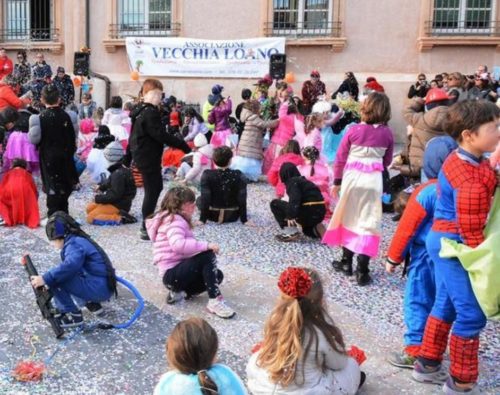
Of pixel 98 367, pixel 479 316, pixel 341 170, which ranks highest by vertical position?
pixel 341 170

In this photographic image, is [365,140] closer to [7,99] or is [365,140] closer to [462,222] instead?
[462,222]

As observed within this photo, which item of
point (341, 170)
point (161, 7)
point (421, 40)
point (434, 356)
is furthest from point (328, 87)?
point (434, 356)

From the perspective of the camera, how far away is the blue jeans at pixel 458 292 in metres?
3.71

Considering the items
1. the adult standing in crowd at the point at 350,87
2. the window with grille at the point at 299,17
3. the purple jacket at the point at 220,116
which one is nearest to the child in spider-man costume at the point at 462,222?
the purple jacket at the point at 220,116

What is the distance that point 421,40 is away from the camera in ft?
51.6

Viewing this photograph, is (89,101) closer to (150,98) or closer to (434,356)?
(150,98)

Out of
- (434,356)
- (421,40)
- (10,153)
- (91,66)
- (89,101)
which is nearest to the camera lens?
(434,356)

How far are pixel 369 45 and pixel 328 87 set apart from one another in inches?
52.9

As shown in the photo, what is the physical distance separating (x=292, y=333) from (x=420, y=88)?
1221 centimetres

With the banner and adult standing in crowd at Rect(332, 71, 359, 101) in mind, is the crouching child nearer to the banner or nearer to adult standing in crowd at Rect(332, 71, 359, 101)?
adult standing in crowd at Rect(332, 71, 359, 101)

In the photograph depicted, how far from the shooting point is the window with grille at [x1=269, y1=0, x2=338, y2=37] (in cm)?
1667

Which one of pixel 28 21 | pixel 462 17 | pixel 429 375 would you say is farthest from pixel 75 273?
pixel 28 21

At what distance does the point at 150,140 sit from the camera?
7.00 metres

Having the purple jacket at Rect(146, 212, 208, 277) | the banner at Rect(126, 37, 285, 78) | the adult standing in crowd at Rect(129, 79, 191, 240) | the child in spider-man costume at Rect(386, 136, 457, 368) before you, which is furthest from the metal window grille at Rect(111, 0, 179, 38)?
the child in spider-man costume at Rect(386, 136, 457, 368)
